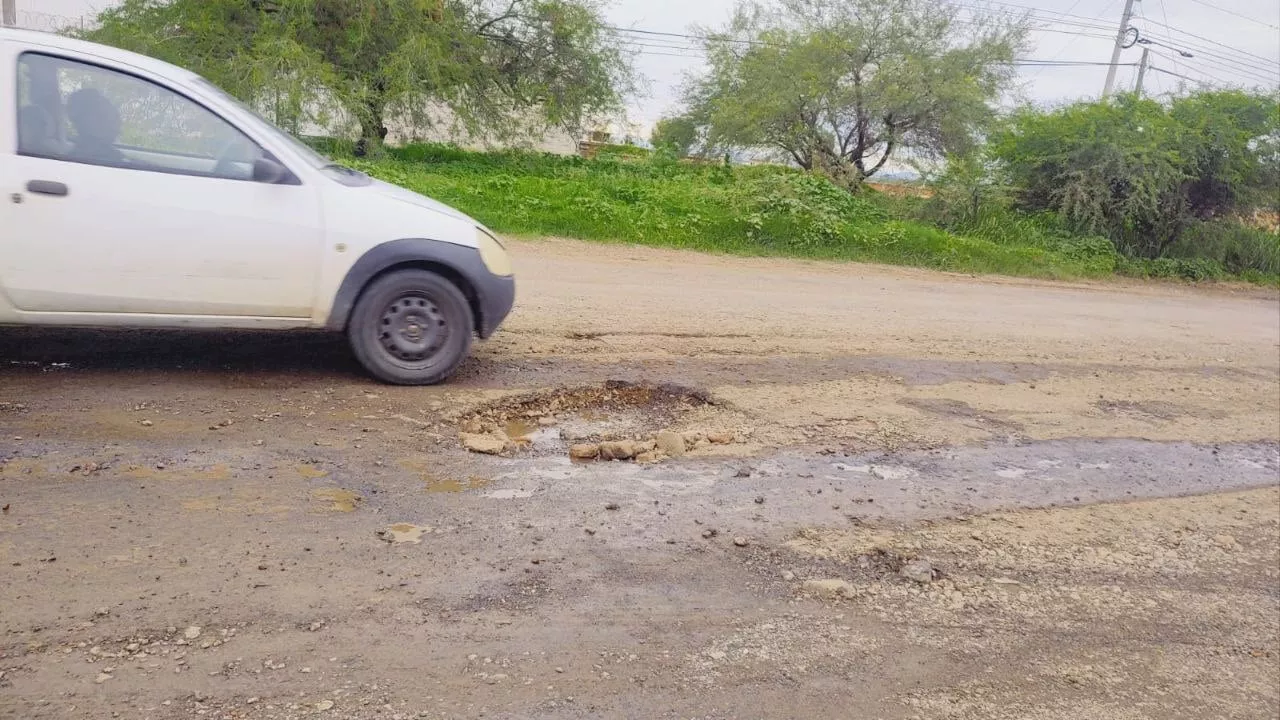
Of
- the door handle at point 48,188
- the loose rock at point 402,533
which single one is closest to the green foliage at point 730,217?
the door handle at point 48,188

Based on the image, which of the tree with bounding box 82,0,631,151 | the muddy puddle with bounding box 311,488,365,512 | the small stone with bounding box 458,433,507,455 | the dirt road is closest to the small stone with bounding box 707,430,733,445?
the dirt road

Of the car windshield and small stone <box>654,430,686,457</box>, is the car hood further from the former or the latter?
small stone <box>654,430,686,457</box>

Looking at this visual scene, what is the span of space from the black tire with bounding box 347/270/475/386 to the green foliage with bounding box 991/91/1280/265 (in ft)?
50.3

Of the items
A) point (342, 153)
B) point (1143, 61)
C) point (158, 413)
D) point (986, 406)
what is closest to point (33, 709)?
point (158, 413)

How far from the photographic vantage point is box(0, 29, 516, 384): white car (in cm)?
477

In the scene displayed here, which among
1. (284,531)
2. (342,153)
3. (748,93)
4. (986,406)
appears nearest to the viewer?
(284,531)

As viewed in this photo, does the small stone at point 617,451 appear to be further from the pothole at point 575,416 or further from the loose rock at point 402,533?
the loose rock at point 402,533

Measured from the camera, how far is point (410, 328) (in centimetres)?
559

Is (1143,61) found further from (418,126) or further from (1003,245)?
(418,126)

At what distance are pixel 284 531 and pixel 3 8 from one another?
17324 mm

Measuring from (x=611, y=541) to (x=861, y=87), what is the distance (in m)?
17.9

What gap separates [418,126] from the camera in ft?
63.4

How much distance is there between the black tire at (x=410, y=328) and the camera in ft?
17.9

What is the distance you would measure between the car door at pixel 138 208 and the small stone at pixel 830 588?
3.26 m
